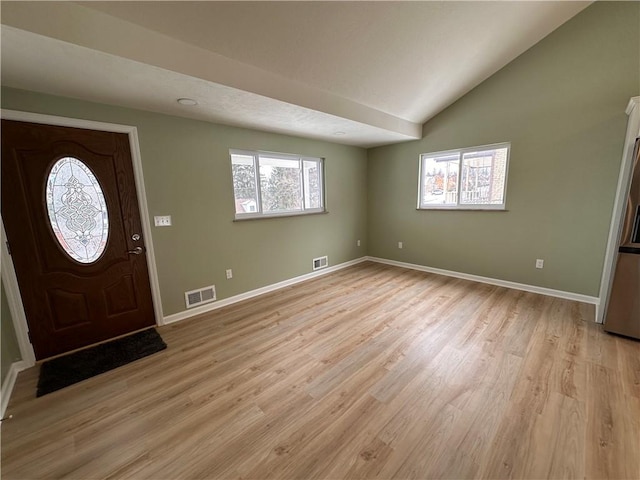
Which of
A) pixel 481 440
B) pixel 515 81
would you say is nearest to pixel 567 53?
pixel 515 81

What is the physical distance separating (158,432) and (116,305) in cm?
165

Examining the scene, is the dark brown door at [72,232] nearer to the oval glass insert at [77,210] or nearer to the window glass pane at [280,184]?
the oval glass insert at [77,210]

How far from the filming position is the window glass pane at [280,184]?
376 centimetres

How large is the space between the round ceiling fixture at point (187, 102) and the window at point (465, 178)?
3607 mm

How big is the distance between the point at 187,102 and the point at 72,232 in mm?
1622

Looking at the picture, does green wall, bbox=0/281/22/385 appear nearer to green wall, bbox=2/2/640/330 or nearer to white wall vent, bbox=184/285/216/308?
green wall, bbox=2/2/640/330

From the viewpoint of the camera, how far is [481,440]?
4.86ft

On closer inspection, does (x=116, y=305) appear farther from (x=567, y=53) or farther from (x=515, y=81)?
(x=567, y=53)

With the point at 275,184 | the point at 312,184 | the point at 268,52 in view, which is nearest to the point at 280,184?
the point at 275,184

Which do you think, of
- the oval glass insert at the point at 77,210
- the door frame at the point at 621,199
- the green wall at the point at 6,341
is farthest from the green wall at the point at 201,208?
the door frame at the point at 621,199

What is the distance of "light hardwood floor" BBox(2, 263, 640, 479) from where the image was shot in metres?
1.38

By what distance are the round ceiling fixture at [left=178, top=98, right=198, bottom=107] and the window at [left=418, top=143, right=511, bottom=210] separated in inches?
142

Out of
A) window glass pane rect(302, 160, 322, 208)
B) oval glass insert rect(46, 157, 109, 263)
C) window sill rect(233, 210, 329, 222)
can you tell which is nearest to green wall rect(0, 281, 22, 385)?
oval glass insert rect(46, 157, 109, 263)

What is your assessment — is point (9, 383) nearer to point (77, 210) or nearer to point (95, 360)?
point (95, 360)
